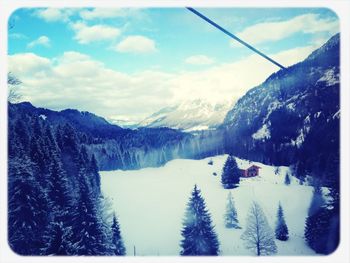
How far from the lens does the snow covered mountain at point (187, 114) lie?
3637 mm

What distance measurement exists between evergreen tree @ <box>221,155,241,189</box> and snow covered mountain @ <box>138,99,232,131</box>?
511 mm

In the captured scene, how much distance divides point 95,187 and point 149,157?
69 cm

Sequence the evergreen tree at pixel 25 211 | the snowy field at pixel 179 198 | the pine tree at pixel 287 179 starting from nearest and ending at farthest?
the evergreen tree at pixel 25 211
the snowy field at pixel 179 198
the pine tree at pixel 287 179

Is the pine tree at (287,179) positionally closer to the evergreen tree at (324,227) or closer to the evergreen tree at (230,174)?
the evergreen tree at (324,227)

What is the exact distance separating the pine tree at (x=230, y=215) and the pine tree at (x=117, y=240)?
1.13m

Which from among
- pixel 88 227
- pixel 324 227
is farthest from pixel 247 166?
pixel 88 227

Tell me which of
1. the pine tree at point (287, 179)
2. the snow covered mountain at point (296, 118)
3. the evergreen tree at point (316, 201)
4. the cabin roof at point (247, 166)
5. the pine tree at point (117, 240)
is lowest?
the pine tree at point (117, 240)

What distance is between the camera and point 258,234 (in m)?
3.41

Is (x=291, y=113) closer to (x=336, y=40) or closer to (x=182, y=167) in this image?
(x=336, y=40)

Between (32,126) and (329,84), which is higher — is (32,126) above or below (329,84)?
below

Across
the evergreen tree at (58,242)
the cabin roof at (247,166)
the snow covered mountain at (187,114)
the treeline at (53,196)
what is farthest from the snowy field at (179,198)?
the evergreen tree at (58,242)
